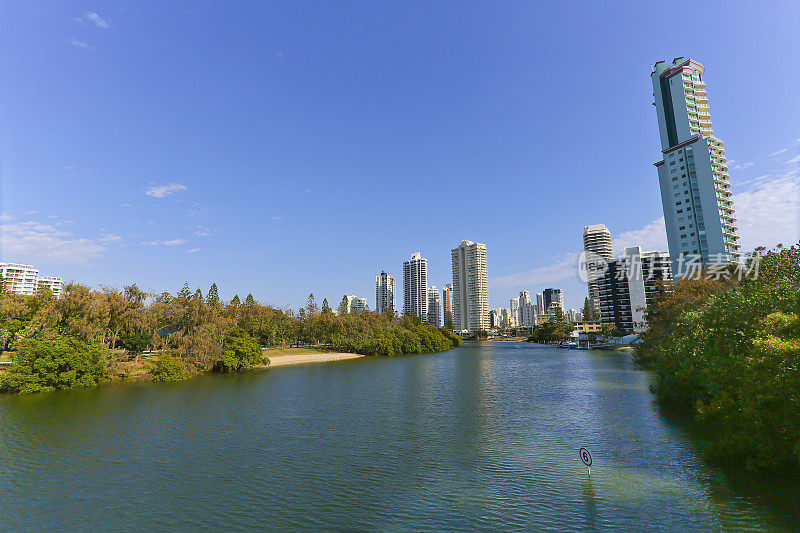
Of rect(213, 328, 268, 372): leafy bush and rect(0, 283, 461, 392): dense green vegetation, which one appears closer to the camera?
rect(0, 283, 461, 392): dense green vegetation

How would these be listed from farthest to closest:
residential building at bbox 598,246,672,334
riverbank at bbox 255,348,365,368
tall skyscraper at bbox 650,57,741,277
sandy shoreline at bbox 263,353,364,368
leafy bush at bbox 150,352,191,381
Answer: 1. residential building at bbox 598,246,672,334
2. tall skyscraper at bbox 650,57,741,277
3. riverbank at bbox 255,348,365,368
4. sandy shoreline at bbox 263,353,364,368
5. leafy bush at bbox 150,352,191,381

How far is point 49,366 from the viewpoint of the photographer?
48312 mm

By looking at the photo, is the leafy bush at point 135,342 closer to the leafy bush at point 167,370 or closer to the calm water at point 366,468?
the leafy bush at point 167,370

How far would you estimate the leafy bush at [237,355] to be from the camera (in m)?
72.9

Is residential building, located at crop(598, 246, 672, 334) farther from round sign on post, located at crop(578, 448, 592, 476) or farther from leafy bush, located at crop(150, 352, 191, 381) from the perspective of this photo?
round sign on post, located at crop(578, 448, 592, 476)

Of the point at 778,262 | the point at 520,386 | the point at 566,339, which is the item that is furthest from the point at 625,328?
the point at 778,262

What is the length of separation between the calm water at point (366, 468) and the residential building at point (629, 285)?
149979 mm

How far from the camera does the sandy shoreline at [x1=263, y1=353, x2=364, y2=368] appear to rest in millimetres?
91056

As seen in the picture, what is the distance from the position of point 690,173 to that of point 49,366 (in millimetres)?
155580

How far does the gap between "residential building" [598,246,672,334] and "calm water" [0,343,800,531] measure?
150m

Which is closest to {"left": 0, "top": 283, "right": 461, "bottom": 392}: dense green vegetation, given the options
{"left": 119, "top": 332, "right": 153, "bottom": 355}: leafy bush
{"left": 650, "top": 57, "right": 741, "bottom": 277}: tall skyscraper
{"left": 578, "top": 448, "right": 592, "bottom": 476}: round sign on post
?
{"left": 119, "top": 332, "right": 153, "bottom": 355}: leafy bush

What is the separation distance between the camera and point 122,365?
2335 inches

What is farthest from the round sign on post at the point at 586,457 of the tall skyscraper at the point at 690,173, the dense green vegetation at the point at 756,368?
the tall skyscraper at the point at 690,173

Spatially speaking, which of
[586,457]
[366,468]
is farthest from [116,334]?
[586,457]
